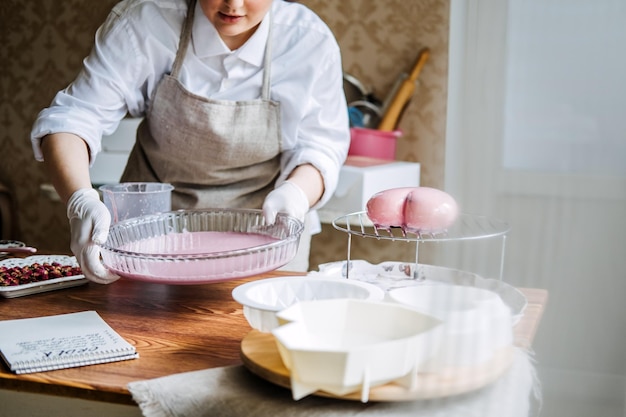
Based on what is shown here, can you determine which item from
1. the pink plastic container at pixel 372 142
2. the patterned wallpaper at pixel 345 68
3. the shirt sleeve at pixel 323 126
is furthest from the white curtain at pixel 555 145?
the patterned wallpaper at pixel 345 68

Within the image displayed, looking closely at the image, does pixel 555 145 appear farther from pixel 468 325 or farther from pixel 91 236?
pixel 91 236

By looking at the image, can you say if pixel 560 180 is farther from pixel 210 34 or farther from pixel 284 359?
pixel 210 34

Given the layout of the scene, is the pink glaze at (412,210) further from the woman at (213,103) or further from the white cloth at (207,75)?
the white cloth at (207,75)

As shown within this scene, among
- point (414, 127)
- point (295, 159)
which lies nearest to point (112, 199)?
point (295, 159)

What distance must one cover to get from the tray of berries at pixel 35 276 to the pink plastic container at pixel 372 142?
1.43 meters

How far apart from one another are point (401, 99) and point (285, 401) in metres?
1.99

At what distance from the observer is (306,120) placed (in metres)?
1.87

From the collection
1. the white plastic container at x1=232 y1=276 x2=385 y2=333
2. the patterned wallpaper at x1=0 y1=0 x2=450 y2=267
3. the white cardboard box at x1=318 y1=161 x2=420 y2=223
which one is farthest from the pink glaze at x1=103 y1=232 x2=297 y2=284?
the patterned wallpaper at x1=0 y1=0 x2=450 y2=267

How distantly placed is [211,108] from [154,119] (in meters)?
0.16

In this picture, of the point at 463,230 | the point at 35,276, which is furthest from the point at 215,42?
the point at 463,230

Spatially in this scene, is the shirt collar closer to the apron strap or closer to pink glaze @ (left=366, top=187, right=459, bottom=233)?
the apron strap

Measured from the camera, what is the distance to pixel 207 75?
1.78 meters

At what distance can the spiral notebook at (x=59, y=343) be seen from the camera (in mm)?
1013

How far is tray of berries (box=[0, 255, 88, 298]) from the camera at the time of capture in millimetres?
1334
